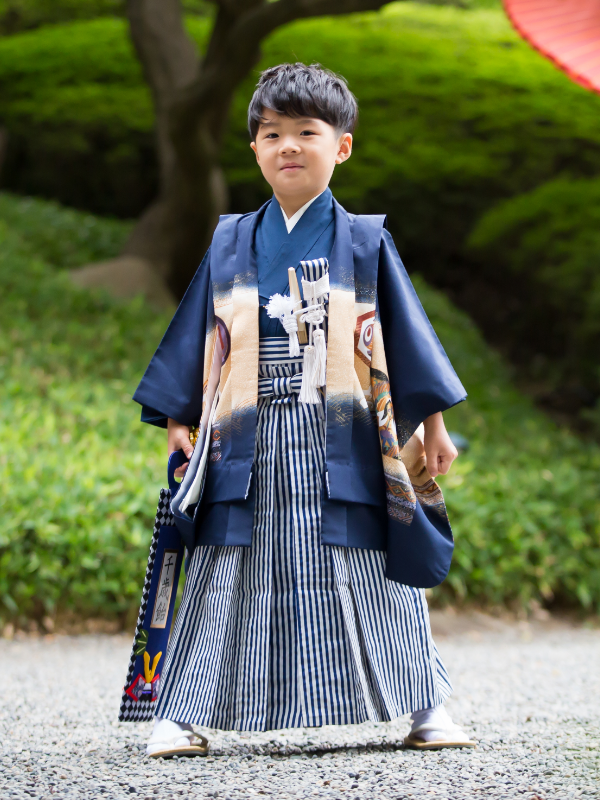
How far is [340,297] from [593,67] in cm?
213

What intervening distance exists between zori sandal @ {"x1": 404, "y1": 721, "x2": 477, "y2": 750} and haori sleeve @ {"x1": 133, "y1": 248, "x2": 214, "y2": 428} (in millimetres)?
986

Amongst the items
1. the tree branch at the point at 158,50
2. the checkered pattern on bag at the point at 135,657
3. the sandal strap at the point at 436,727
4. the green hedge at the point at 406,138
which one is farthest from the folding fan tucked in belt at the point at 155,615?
the green hedge at the point at 406,138

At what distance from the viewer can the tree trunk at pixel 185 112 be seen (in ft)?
23.0

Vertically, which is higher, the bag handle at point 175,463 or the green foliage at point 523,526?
the green foliage at point 523,526

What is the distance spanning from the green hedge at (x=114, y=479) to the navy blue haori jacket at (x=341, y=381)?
1.81 m

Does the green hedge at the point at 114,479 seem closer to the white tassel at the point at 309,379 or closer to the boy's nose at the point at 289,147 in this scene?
the white tassel at the point at 309,379

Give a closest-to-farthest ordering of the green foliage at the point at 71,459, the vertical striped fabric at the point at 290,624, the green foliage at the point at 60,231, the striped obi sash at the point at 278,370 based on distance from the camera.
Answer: the vertical striped fabric at the point at 290,624 → the striped obi sash at the point at 278,370 → the green foliage at the point at 71,459 → the green foliage at the point at 60,231

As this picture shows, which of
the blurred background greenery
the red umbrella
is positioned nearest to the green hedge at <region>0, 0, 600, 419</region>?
the blurred background greenery

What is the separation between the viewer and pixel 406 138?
33.5 feet

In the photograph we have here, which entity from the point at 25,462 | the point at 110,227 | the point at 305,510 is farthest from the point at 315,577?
the point at 110,227

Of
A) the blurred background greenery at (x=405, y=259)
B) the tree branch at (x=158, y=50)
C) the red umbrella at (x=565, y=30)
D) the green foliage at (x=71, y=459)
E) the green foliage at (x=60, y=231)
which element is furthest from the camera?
the green foliage at (x=60, y=231)

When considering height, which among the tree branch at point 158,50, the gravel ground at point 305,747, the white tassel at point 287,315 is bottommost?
the gravel ground at point 305,747

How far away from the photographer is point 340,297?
2.24m

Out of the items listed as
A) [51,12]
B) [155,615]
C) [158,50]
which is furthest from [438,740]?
[51,12]
